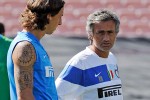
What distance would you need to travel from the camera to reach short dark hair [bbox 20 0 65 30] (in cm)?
280

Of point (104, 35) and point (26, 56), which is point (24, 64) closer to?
point (26, 56)

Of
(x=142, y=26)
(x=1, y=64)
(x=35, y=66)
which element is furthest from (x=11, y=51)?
(x=142, y=26)

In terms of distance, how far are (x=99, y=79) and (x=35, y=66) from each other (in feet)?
2.27

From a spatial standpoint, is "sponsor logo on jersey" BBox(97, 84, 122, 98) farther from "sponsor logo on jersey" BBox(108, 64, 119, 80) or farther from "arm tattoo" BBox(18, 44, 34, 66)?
"arm tattoo" BBox(18, 44, 34, 66)

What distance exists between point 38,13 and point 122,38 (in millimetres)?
4413

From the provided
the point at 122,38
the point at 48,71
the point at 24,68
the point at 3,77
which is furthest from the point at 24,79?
the point at 122,38

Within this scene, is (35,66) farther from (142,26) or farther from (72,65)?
(142,26)

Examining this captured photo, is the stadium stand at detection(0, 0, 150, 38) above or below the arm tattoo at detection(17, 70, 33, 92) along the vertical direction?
above

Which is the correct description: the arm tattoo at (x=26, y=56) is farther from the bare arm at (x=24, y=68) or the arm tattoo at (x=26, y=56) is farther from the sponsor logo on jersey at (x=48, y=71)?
the sponsor logo on jersey at (x=48, y=71)

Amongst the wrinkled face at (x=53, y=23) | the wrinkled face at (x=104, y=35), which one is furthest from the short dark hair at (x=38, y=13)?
Answer: the wrinkled face at (x=104, y=35)

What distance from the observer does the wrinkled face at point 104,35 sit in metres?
3.45

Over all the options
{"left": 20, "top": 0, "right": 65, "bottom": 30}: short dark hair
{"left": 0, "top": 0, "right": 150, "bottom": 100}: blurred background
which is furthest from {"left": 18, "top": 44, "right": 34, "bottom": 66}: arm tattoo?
{"left": 0, "top": 0, "right": 150, "bottom": 100}: blurred background

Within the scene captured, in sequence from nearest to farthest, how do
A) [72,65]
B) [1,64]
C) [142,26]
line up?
[72,65], [1,64], [142,26]

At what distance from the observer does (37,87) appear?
2.83 meters
